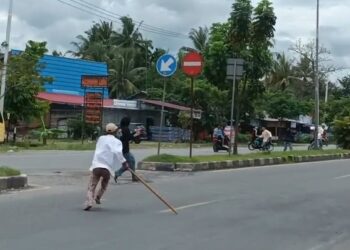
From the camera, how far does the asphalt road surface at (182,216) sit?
25.3 feet

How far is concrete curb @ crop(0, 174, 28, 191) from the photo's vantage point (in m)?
12.2

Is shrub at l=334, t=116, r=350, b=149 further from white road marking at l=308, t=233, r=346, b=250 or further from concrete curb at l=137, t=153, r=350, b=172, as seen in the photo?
white road marking at l=308, t=233, r=346, b=250

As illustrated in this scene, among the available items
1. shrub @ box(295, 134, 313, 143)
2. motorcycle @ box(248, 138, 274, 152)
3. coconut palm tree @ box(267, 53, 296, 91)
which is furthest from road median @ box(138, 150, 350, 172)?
coconut palm tree @ box(267, 53, 296, 91)

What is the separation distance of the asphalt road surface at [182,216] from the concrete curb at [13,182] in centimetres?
40

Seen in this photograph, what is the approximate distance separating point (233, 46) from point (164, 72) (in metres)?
7.20

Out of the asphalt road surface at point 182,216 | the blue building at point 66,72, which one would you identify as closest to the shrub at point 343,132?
the blue building at point 66,72

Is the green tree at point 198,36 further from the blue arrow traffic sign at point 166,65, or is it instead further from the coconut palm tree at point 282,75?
the blue arrow traffic sign at point 166,65

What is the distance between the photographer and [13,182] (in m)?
12.5

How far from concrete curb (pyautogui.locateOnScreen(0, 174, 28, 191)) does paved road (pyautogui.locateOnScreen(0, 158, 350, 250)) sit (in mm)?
499

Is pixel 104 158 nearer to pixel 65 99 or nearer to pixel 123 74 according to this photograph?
pixel 65 99

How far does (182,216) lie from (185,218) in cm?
20

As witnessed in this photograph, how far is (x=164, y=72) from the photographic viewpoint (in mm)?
17406

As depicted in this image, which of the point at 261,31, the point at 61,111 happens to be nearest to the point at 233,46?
the point at 261,31

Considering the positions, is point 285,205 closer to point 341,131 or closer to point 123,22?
point 341,131
